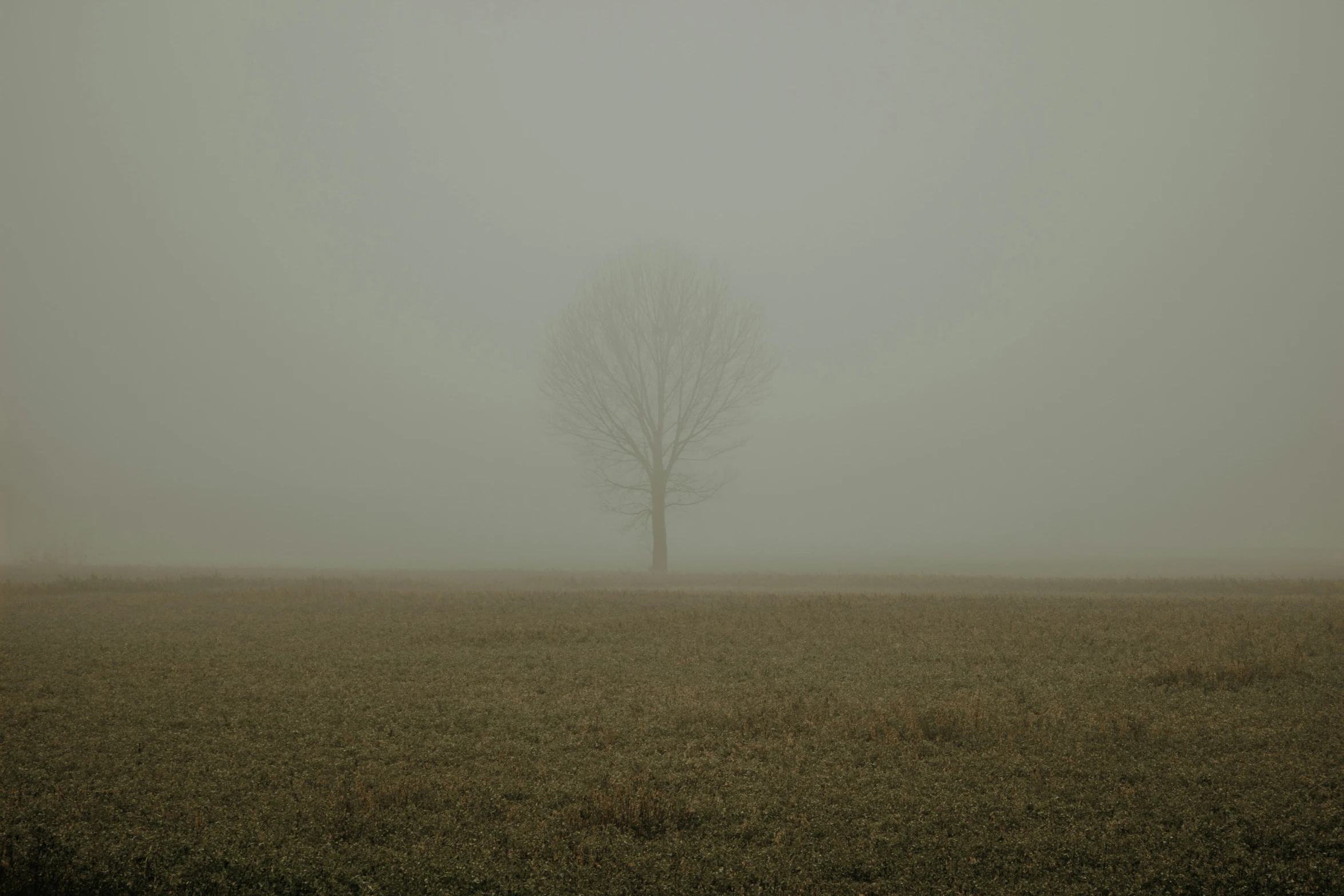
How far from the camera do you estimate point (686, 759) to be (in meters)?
7.59

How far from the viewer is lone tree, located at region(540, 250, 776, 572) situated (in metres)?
35.5

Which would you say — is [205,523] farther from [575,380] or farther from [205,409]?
[205,409]

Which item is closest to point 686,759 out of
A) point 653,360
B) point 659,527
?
point 659,527

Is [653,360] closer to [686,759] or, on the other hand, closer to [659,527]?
[659,527]

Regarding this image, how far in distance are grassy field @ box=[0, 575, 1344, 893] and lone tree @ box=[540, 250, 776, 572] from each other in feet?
68.9

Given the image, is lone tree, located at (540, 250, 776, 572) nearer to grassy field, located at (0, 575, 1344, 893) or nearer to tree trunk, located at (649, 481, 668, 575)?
tree trunk, located at (649, 481, 668, 575)

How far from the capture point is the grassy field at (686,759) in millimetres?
5539

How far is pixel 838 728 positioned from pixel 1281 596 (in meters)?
18.6

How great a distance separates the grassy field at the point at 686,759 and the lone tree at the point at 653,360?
2101cm

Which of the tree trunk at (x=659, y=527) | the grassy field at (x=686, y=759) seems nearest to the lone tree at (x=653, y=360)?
the tree trunk at (x=659, y=527)

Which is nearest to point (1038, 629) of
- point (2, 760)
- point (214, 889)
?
point (214, 889)

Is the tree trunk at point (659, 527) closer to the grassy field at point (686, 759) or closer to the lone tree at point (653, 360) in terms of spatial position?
the lone tree at point (653, 360)

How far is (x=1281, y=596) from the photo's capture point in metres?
19.9

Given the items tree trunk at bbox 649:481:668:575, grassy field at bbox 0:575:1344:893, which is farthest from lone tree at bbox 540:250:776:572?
grassy field at bbox 0:575:1344:893
